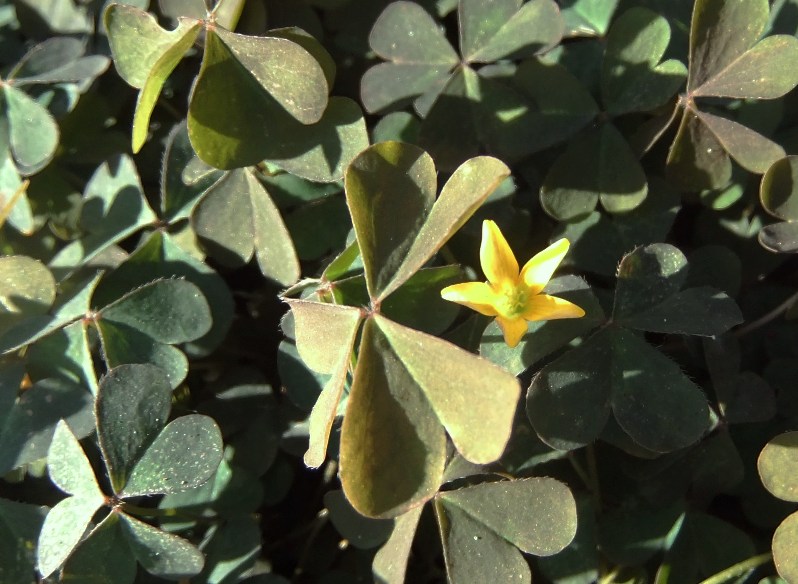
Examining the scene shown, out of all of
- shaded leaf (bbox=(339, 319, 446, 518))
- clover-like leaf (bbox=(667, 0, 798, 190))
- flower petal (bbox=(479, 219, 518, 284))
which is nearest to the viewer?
shaded leaf (bbox=(339, 319, 446, 518))

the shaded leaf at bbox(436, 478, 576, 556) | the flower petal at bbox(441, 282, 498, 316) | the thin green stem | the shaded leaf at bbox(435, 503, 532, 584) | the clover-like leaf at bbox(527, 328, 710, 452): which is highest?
the flower petal at bbox(441, 282, 498, 316)

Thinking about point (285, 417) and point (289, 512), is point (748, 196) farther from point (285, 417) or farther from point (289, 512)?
point (289, 512)

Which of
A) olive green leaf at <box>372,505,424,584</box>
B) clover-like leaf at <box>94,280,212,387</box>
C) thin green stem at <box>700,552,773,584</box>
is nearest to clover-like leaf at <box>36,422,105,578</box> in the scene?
clover-like leaf at <box>94,280,212,387</box>

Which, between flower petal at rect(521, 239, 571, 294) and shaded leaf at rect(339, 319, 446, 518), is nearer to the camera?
shaded leaf at rect(339, 319, 446, 518)

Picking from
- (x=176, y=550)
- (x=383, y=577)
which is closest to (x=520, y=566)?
(x=383, y=577)

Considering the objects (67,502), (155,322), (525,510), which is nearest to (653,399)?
(525,510)

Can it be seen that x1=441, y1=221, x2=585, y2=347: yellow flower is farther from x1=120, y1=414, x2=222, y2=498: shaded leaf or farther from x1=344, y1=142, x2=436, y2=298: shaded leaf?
x1=120, y1=414, x2=222, y2=498: shaded leaf

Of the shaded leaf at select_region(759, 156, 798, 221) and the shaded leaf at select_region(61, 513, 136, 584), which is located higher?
the shaded leaf at select_region(759, 156, 798, 221)

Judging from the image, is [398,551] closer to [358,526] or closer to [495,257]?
[358,526]
